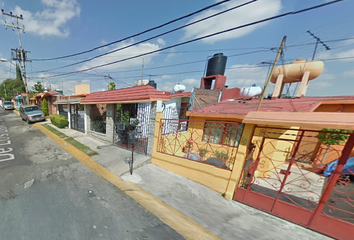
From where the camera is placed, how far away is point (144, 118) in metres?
6.17

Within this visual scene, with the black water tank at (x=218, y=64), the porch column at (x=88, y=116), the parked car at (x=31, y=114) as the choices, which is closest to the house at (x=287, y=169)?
the black water tank at (x=218, y=64)

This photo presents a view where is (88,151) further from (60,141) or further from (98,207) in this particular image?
(98,207)

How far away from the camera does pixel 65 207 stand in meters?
2.88

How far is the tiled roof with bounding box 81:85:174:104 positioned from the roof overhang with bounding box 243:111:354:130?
11.6 feet

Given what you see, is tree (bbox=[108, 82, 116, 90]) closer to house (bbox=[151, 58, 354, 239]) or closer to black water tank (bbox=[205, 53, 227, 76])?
black water tank (bbox=[205, 53, 227, 76])

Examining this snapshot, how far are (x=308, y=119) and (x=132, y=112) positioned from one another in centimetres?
786

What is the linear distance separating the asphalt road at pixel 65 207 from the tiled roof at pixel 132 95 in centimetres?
327

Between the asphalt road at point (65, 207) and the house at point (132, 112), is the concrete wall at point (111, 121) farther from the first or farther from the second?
the asphalt road at point (65, 207)

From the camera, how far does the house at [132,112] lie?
536cm

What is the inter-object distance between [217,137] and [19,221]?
7.40 meters

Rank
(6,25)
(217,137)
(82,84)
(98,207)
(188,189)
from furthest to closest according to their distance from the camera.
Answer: (82,84) → (6,25) → (217,137) → (188,189) → (98,207)

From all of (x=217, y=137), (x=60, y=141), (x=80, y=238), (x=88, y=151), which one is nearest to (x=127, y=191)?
(x=80, y=238)

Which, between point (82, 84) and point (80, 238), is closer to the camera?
point (80, 238)

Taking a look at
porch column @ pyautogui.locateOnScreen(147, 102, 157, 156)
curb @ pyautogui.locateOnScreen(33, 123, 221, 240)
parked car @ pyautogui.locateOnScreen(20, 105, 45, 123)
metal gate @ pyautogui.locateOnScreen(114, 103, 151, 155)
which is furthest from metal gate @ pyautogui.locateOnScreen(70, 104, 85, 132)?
porch column @ pyautogui.locateOnScreen(147, 102, 157, 156)
